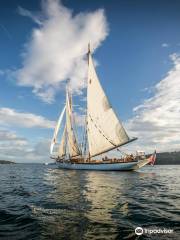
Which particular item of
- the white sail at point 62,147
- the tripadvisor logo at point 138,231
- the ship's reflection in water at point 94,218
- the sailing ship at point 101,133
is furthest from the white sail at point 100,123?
the tripadvisor logo at point 138,231

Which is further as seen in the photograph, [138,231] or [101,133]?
[101,133]

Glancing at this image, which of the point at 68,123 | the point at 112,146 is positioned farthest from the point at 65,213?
the point at 68,123

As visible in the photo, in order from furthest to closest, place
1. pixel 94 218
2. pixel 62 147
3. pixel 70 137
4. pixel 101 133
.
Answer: pixel 62 147
pixel 70 137
pixel 101 133
pixel 94 218

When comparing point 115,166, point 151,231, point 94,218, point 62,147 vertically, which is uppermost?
point 62,147

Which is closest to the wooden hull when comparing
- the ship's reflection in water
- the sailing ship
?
the sailing ship

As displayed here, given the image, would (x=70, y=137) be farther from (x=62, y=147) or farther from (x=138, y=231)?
(x=138, y=231)

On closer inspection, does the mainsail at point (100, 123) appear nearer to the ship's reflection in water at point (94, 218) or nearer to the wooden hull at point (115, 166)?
the wooden hull at point (115, 166)

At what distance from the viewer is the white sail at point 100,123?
2576 inches

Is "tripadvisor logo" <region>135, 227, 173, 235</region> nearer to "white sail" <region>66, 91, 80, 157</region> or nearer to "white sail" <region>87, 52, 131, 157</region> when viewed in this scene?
"white sail" <region>87, 52, 131, 157</region>

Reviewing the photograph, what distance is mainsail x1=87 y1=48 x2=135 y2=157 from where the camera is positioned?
2576 inches

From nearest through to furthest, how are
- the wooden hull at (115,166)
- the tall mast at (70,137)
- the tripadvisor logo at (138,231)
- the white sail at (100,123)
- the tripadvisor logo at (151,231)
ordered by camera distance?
the tripadvisor logo at (138,231), the tripadvisor logo at (151,231), the white sail at (100,123), the wooden hull at (115,166), the tall mast at (70,137)

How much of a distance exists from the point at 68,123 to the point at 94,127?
2308 centimetres

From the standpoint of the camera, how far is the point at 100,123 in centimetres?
6919

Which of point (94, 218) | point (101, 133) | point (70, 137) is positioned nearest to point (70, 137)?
point (70, 137)
